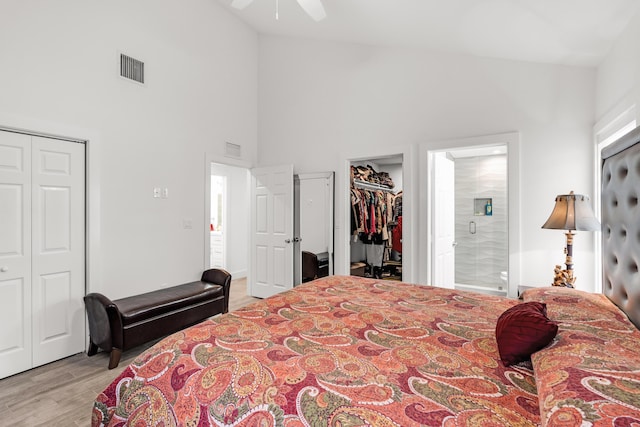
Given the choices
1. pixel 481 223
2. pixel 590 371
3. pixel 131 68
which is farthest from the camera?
pixel 481 223

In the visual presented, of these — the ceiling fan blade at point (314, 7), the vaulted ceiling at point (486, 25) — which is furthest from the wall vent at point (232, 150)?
the ceiling fan blade at point (314, 7)

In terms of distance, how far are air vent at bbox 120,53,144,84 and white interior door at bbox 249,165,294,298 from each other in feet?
6.10

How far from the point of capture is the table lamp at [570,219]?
7.52ft

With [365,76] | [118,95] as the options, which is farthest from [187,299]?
[365,76]

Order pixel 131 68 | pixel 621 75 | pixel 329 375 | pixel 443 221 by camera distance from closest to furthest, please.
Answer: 1. pixel 329 375
2. pixel 621 75
3. pixel 131 68
4. pixel 443 221

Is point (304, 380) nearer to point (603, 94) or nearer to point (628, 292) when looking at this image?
point (628, 292)

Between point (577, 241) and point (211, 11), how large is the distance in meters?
4.83

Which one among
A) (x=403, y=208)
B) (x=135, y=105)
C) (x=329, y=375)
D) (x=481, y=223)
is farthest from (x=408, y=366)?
(x=481, y=223)

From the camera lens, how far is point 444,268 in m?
3.95

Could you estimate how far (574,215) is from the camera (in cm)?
234

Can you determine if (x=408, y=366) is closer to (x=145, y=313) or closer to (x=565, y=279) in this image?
(x=565, y=279)

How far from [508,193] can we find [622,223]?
1.57m

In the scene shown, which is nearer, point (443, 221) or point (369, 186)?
point (443, 221)

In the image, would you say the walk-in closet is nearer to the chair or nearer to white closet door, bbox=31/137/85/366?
the chair
